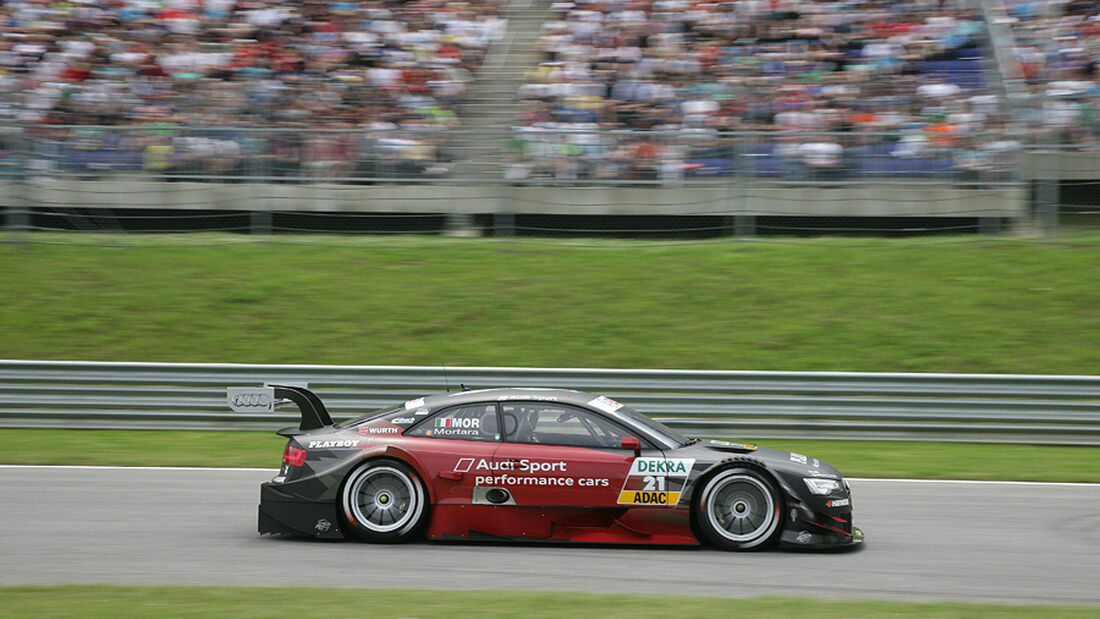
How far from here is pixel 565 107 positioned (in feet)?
53.4

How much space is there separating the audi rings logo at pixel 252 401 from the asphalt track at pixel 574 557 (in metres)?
0.85

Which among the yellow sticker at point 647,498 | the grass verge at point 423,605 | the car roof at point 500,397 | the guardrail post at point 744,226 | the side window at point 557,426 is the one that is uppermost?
the guardrail post at point 744,226

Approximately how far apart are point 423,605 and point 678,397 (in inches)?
244

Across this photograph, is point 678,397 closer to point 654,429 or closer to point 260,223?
point 654,429

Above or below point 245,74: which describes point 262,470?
below

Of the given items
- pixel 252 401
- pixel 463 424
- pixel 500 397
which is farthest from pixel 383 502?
pixel 252 401

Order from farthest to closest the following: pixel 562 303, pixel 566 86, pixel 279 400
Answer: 1. pixel 566 86
2. pixel 562 303
3. pixel 279 400

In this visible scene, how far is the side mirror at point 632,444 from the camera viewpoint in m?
7.35

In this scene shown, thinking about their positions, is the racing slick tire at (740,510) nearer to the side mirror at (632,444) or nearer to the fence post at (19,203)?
the side mirror at (632,444)

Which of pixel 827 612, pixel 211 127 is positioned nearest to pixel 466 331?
pixel 211 127

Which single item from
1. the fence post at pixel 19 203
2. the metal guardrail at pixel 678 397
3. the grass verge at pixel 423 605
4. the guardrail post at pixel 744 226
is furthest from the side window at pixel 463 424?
the fence post at pixel 19 203

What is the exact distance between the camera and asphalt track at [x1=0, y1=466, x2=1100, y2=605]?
6.34 metres

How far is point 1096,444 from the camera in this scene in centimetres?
1135

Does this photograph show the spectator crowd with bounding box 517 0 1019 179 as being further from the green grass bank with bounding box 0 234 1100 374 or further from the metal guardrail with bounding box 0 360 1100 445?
the metal guardrail with bounding box 0 360 1100 445
